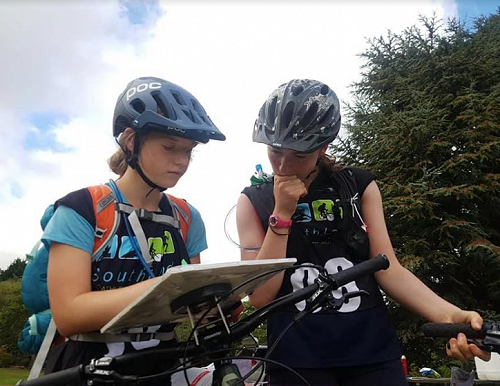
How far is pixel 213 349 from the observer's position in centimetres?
166

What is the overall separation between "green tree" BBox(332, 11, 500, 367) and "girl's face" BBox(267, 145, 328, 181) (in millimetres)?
12360

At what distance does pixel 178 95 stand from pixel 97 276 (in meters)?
1.01

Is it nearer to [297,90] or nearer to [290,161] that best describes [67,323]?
[290,161]

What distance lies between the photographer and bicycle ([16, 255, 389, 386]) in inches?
58.2

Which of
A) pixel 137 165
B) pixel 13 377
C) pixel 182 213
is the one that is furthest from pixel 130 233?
pixel 13 377

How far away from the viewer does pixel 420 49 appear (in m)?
19.8

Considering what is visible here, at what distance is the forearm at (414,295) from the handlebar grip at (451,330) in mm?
489

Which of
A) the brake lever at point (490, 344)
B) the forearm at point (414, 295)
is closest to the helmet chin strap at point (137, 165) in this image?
the forearm at point (414, 295)

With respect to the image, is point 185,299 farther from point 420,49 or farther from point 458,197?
point 420,49

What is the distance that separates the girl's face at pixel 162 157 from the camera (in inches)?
92.6

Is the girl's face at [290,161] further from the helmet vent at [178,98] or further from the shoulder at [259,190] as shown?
the helmet vent at [178,98]

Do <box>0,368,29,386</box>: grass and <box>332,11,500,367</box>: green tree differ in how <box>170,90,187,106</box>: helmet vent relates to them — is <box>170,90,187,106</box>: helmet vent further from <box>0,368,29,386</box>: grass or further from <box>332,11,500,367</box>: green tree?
<box>332,11,500,367</box>: green tree

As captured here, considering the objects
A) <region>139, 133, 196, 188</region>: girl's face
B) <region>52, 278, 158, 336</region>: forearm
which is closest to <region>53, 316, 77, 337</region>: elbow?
<region>52, 278, 158, 336</region>: forearm

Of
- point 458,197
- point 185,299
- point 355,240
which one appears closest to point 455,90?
point 458,197
